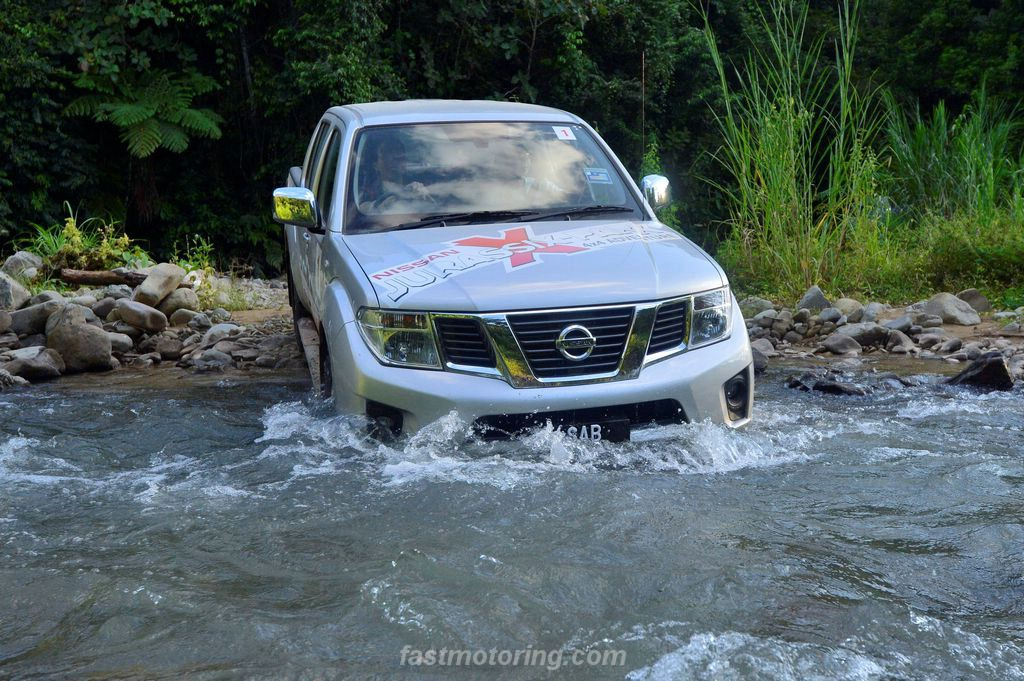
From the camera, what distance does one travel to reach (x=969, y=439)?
17.2ft

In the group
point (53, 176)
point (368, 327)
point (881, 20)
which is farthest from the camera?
point (881, 20)

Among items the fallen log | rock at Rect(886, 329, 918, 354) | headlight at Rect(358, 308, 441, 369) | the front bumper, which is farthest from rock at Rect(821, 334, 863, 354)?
the fallen log

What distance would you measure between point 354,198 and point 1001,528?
322 centimetres

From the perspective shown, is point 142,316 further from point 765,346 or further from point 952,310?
point 952,310

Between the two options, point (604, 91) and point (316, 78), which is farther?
point (604, 91)

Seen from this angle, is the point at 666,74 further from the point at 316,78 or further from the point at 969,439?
the point at 969,439

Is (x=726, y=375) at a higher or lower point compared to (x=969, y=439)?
higher

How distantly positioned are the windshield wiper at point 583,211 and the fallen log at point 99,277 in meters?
6.11

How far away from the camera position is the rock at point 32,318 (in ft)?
28.5

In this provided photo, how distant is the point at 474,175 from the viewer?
5.69 metres

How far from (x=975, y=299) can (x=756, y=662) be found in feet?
24.2

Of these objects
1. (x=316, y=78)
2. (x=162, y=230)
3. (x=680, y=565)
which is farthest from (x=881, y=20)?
(x=680, y=565)

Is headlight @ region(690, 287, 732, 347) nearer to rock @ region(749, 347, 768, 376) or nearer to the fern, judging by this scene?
rock @ region(749, 347, 768, 376)

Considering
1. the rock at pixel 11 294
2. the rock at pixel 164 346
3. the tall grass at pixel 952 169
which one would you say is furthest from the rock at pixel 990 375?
the rock at pixel 11 294
